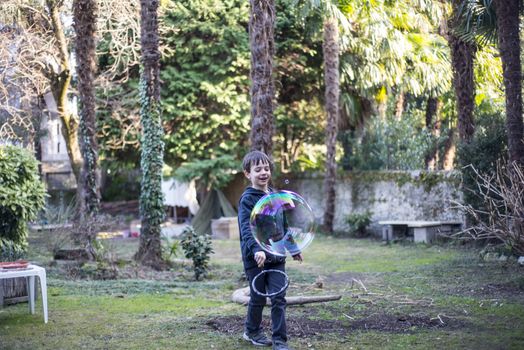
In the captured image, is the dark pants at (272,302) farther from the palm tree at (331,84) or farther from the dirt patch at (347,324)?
the palm tree at (331,84)

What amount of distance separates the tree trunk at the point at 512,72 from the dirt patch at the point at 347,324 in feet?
18.4

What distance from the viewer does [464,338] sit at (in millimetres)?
7043

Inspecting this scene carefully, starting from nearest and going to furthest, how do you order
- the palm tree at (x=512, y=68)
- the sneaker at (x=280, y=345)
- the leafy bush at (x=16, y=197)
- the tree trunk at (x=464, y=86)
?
1. the sneaker at (x=280, y=345)
2. the leafy bush at (x=16, y=197)
3. the palm tree at (x=512, y=68)
4. the tree trunk at (x=464, y=86)

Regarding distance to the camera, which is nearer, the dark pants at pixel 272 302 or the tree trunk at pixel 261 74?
the dark pants at pixel 272 302

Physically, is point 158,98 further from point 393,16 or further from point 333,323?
point 393,16

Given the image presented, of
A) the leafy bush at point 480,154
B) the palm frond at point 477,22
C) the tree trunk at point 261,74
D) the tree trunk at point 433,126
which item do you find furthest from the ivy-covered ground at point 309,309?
the tree trunk at point 433,126

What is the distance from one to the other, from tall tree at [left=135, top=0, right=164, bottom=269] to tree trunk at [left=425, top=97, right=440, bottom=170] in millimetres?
12321

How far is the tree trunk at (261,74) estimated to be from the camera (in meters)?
12.7

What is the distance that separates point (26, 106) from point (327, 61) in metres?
9.51

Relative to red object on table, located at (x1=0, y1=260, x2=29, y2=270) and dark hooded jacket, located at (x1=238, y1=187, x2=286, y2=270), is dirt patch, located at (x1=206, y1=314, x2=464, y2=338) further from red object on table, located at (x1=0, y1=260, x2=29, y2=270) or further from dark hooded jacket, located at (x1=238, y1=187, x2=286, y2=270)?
red object on table, located at (x1=0, y1=260, x2=29, y2=270)

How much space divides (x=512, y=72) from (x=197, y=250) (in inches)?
251

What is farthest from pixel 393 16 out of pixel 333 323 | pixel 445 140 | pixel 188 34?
pixel 333 323

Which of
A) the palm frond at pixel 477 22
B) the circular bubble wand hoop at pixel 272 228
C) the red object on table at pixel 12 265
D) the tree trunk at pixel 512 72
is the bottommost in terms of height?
the red object on table at pixel 12 265

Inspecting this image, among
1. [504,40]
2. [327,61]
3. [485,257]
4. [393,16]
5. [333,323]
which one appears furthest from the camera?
[393,16]
